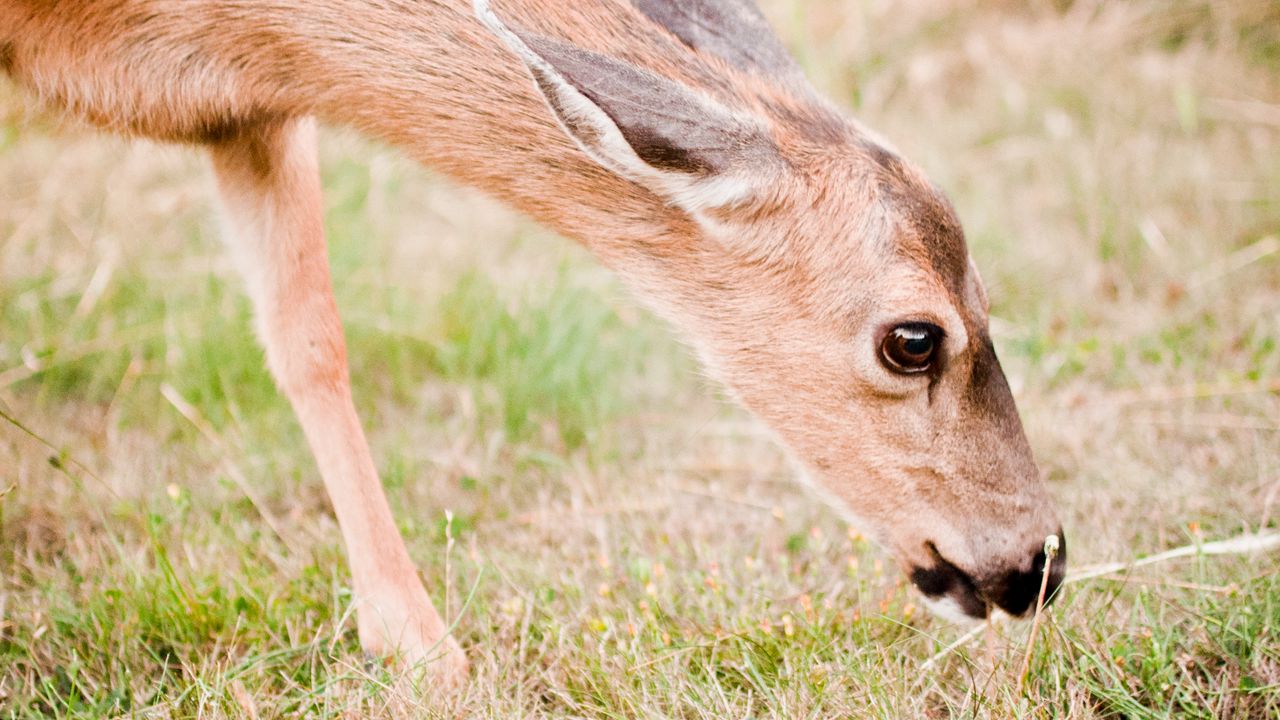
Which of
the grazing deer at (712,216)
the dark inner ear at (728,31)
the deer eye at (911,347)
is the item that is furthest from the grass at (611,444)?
the dark inner ear at (728,31)

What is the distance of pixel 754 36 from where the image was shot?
11.5 ft

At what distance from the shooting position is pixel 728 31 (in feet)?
11.3

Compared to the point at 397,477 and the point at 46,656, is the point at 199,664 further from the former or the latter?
the point at 397,477

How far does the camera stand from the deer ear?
8.57 feet

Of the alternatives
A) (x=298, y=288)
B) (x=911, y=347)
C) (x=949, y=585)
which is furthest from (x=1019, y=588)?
(x=298, y=288)

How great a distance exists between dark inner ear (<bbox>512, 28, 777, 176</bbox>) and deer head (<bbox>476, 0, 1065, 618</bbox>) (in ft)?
0.21

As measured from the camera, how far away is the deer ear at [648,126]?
261 centimetres

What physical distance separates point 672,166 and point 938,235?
78 cm

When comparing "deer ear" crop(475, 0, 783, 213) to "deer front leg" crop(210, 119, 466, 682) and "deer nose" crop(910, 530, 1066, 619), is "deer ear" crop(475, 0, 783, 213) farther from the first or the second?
"deer nose" crop(910, 530, 1066, 619)

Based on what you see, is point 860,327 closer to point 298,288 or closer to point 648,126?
point 648,126

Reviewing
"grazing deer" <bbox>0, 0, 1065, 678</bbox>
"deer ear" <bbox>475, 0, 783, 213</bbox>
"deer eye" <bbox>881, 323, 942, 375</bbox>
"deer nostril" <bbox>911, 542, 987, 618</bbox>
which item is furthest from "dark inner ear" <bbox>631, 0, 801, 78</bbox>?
"deer nostril" <bbox>911, 542, 987, 618</bbox>

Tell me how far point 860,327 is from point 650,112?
83 cm

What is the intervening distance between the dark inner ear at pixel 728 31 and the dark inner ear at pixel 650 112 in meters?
0.56

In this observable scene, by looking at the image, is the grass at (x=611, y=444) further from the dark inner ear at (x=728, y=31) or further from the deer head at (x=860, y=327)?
the dark inner ear at (x=728, y=31)
